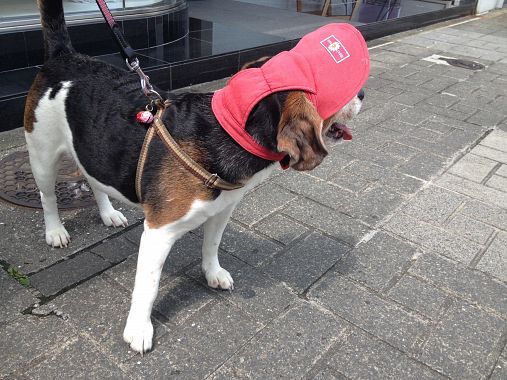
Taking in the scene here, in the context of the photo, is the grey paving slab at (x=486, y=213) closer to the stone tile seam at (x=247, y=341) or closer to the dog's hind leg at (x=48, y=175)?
the stone tile seam at (x=247, y=341)

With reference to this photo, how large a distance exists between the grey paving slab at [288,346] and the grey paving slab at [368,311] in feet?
0.34

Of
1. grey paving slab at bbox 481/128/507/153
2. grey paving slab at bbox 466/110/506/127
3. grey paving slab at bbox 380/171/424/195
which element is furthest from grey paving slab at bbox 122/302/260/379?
grey paving slab at bbox 466/110/506/127

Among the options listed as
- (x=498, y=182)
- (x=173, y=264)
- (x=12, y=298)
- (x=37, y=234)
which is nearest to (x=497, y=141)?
(x=498, y=182)

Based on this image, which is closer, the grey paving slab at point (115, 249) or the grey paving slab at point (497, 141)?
the grey paving slab at point (115, 249)

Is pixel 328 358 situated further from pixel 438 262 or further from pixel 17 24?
Result: pixel 17 24

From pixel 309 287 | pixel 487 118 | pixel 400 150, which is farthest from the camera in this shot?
pixel 487 118

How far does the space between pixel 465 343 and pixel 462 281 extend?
0.59 meters

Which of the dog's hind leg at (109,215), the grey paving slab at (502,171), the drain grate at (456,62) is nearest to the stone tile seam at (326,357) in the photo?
the dog's hind leg at (109,215)

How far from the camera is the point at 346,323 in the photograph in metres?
2.80

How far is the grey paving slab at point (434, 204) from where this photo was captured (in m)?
3.96

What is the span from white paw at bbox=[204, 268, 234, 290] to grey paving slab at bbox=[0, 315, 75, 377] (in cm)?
83

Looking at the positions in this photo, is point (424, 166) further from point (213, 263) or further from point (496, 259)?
point (213, 263)

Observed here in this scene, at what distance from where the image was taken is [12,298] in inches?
108

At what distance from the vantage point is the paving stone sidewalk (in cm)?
249
